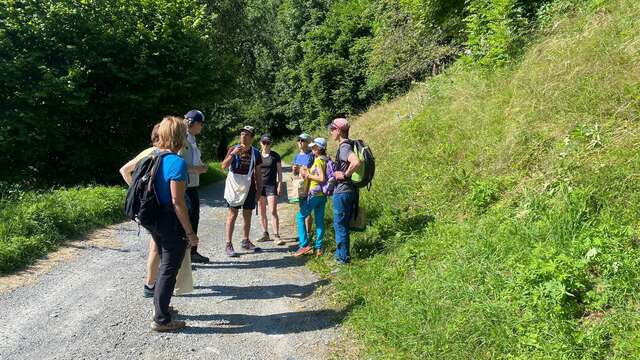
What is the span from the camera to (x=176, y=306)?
5211 mm

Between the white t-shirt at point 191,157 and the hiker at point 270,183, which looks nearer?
the white t-shirt at point 191,157

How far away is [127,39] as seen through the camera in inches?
537

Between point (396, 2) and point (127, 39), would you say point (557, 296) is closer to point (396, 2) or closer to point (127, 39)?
point (127, 39)

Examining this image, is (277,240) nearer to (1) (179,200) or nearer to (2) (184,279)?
(2) (184,279)

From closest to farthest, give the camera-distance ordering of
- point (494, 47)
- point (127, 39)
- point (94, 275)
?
point (94, 275)
point (494, 47)
point (127, 39)

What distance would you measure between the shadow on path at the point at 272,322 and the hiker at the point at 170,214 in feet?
1.63

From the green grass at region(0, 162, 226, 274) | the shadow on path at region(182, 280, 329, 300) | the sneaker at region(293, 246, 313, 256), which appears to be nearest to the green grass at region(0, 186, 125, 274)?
the green grass at region(0, 162, 226, 274)

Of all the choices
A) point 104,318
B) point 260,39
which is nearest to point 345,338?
point 104,318

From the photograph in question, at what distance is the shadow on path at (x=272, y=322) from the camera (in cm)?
471

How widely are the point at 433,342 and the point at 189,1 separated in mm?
15143

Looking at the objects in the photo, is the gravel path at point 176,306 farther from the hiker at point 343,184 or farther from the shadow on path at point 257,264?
the hiker at point 343,184

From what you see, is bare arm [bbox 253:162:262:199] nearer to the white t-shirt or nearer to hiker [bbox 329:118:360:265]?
the white t-shirt

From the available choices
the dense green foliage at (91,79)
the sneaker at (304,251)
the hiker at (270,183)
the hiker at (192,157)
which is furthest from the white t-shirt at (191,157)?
the dense green foliage at (91,79)

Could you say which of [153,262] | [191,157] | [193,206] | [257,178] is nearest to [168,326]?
[153,262]
